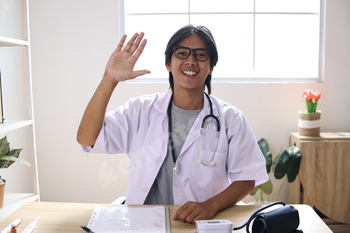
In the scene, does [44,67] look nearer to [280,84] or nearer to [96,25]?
[96,25]

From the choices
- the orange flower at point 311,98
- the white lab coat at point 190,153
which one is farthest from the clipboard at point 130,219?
the orange flower at point 311,98

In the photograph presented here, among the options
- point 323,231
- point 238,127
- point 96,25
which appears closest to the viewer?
point 323,231

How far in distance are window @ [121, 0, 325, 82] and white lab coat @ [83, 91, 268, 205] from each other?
1.31 metres

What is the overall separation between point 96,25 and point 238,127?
1734 millimetres

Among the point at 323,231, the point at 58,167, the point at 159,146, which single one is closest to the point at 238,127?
the point at 159,146

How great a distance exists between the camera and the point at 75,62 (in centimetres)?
261

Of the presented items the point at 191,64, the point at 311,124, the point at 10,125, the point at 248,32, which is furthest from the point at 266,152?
the point at 10,125

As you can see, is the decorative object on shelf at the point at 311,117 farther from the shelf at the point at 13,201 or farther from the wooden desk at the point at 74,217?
the shelf at the point at 13,201

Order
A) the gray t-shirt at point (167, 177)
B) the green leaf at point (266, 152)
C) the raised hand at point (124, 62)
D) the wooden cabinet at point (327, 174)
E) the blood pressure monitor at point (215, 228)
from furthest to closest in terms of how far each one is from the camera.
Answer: the green leaf at point (266, 152) < the wooden cabinet at point (327, 174) < the gray t-shirt at point (167, 177) < the raised hand at point (124, 62) < the blood pressure monitor at point (215, 228)

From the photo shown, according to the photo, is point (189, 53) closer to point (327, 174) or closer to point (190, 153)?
point (190, 153)

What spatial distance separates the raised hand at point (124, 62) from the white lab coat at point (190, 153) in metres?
0.22

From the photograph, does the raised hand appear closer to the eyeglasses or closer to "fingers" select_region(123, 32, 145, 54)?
"fingers" select_region(123, 32, 145, 54)

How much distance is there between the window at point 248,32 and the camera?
8.72 ft

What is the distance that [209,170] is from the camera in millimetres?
1355
